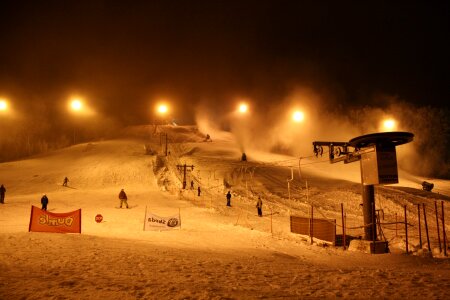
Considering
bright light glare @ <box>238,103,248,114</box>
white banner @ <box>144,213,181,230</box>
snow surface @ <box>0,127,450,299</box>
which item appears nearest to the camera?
snow surface @ <box>0,127,450,299</box>

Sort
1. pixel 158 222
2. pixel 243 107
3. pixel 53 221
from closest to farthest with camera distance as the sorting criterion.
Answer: pixel 53 221 → pixel 158 222 → pixel 243 107

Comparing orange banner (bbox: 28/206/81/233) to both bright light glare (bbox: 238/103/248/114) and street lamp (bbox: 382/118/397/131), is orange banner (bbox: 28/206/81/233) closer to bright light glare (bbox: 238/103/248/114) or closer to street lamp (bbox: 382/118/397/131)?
bright light glare (bbox: 238/103/248/114)

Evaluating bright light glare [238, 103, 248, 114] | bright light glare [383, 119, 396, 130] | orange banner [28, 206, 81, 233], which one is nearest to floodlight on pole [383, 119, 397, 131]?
bright light glare [383, 119, 396, 130]

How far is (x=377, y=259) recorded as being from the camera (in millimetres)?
13680

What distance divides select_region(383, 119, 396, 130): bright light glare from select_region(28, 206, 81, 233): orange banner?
183 ft

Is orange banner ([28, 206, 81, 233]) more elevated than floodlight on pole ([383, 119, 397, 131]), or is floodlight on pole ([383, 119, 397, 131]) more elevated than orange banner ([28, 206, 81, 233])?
floodlight on pole ([383, 119, 397, 131])

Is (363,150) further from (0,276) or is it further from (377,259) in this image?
(0,276)

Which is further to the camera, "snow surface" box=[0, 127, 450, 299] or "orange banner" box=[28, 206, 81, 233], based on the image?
"orange banner" box=[28, 206, 81, 233]

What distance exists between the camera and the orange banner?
1427 cm

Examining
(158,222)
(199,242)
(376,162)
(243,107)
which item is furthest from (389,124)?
(199,242)

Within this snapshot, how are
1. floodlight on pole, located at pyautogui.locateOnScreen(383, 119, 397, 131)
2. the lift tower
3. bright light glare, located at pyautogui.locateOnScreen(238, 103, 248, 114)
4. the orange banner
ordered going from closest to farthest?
the orange banner, the lift tower, floodlight on pole, located at pyautogui.locateOnScreen(383, 119, 397, 131), bright light glare, located at pyautogui.locateOnScreen(238, 103, 248, 114)

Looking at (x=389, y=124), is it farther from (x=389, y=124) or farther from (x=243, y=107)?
(x=243, y=107)

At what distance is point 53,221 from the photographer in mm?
14484

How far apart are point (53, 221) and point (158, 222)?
5.56 meters
